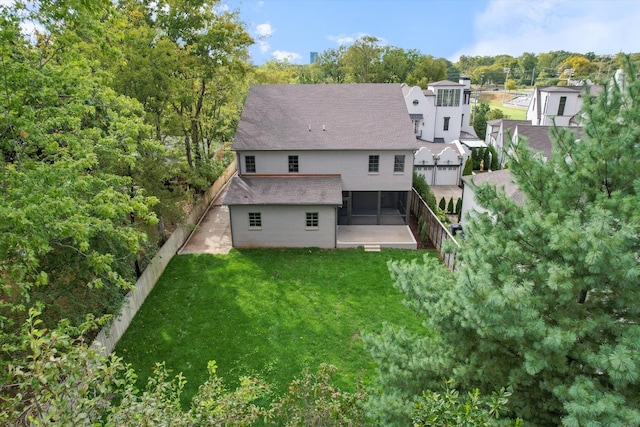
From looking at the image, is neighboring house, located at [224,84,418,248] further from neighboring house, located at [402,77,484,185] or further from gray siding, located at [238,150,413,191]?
neighboring house, located at [402,77,484,185]

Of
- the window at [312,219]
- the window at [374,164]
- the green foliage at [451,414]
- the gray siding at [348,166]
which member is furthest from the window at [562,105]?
the green foliage at [451,414]

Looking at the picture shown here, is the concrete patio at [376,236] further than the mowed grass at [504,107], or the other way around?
the mowed grass at [504,107]

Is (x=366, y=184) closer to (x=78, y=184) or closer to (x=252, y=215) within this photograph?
(x=252, y=215)

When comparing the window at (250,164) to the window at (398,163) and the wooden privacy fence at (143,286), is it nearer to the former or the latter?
the wooden privacy fence at (143,286)

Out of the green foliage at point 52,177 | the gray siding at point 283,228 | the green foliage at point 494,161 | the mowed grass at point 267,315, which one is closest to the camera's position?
the green foliage at point 52,177

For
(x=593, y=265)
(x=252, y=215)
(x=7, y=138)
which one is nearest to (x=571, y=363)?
(x=593, y=265)

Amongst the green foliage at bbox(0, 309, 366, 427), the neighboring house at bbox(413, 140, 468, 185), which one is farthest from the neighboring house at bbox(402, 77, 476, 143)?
the green foliage at bbox(0, 309, 366, 427)

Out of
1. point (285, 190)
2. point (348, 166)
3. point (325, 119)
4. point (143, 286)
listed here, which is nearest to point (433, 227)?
point (348, 166)

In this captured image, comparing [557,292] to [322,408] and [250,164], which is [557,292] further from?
[250,164]
